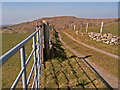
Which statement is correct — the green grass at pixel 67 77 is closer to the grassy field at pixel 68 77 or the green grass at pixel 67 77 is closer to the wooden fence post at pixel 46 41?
the grassy field at pixel 68 77

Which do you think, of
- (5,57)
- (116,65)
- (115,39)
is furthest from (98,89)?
(115,39)

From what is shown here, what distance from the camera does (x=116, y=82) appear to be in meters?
4.55

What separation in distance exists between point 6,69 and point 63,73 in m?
2.04

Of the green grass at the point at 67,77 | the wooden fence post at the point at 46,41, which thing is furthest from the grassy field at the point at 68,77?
the wooden fence post at the point at 46,41

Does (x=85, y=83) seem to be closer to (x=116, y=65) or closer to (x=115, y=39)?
(x=116, y=65)

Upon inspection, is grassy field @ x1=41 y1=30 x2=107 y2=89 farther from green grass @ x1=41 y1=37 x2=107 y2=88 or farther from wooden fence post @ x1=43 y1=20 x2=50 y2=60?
wooden fence post @ x1=43 y1=20 x2=50 y2=60

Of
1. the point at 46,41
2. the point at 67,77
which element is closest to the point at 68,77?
the point at 67,77

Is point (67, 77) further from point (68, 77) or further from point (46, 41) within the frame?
point (46, 41)

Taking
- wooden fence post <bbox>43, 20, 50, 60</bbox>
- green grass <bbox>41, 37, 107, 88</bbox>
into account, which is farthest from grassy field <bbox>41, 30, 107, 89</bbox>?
wooden fence post <bbox>43, 20, 50, 60</bbox>

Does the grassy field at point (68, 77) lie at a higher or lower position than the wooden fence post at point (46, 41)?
lower

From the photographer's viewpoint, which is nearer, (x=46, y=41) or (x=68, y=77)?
(x=68, y=77)

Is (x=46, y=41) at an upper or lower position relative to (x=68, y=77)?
upper

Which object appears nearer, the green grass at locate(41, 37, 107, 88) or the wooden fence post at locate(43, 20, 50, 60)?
the green grass at locate(41, 37, 107, 88)

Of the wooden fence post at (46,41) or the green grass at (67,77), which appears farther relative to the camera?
the wooden fence post at (46,41)
